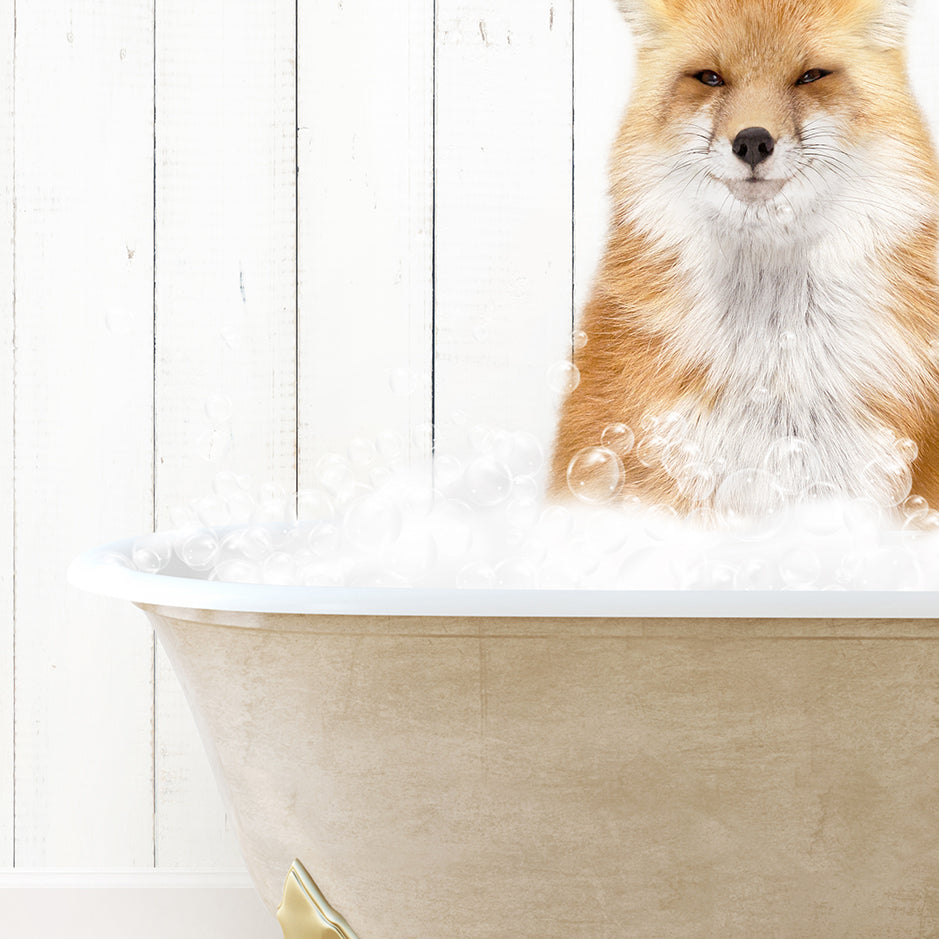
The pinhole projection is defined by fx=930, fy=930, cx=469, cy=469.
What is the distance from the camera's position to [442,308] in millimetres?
1444

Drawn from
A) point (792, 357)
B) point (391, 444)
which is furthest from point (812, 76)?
point (391, 444)

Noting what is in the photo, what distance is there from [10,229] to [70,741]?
812mm

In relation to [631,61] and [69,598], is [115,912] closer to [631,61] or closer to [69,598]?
[69,598]

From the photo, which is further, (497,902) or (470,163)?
(470,163)

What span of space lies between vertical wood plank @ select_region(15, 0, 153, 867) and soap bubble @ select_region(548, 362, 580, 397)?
63 centimetres

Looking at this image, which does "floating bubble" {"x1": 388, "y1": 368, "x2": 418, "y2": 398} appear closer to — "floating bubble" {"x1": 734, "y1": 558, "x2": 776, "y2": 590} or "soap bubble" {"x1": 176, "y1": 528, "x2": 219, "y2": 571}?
"soap bubble" {"x1": 176, "y1": 528, "x2": 219, "y2": 571}

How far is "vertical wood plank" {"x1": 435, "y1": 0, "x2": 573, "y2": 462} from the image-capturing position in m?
1.43

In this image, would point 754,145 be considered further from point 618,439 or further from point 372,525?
point 372,525

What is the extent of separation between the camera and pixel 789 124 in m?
1.27

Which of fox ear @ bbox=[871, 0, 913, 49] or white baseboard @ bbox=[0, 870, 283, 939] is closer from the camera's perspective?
fox ear @ bbox=[871, 0, 913, 49]

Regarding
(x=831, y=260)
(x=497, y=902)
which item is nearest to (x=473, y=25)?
(x=831, y=260)

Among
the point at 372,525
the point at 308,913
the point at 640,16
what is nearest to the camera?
the point at 308,913

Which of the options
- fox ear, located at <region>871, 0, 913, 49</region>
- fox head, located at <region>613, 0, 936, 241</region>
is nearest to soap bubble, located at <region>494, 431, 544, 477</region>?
fox head, located at <region>613, 0, 936, 241</region>

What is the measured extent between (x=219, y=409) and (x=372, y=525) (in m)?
0.43
